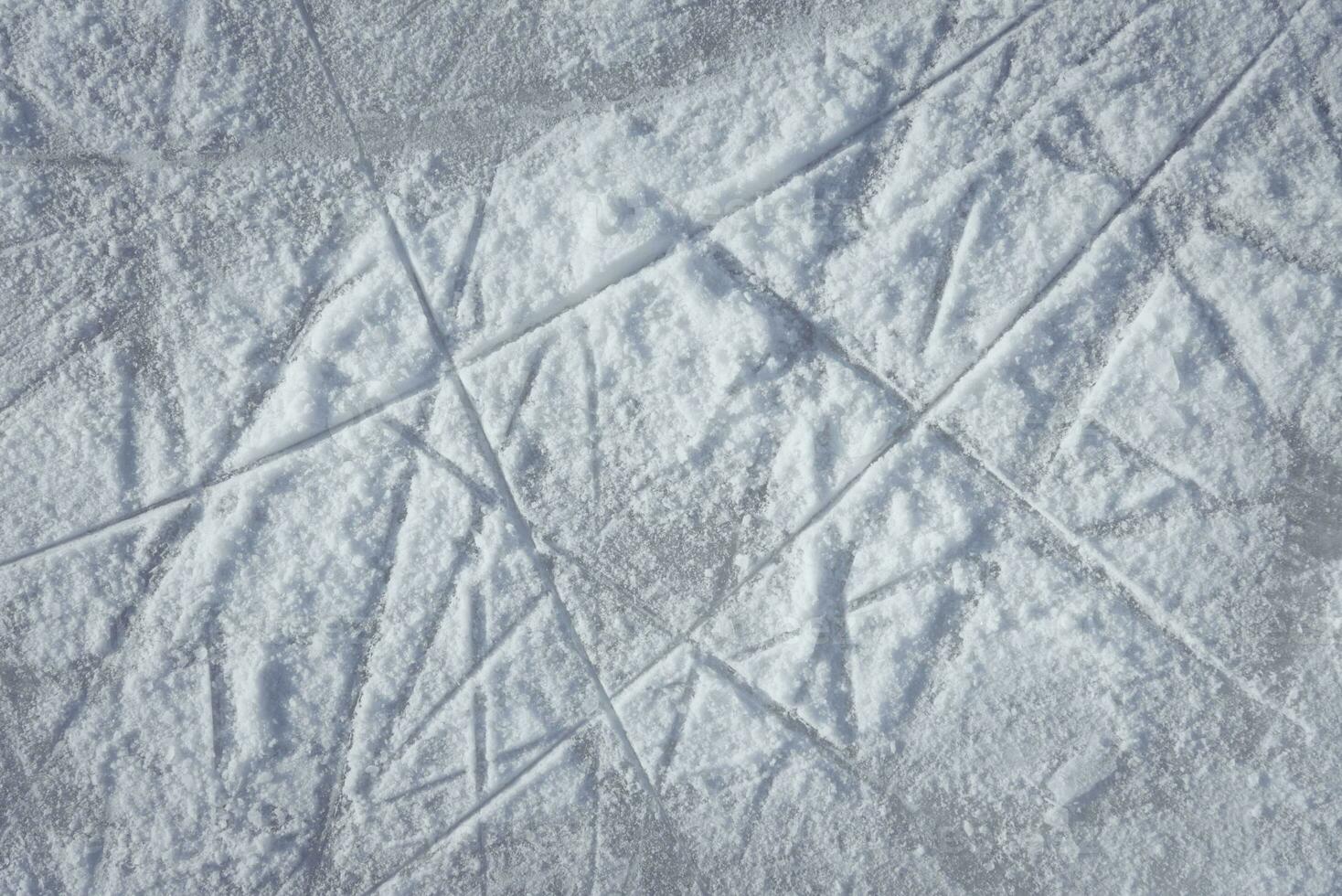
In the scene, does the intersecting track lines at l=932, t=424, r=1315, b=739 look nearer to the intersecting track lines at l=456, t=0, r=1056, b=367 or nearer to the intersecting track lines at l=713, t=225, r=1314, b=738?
the intersecting track lines at l=713, t=225, r=1314, b=738

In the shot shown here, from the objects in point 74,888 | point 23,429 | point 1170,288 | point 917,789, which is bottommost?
point 917,789

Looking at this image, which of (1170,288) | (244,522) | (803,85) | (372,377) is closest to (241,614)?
(244,522)

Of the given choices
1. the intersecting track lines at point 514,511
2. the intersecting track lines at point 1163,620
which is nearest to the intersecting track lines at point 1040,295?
the intersecting track lines at point 1163,620

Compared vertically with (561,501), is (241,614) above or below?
above

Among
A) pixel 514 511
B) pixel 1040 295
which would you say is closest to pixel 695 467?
pixel 514 511

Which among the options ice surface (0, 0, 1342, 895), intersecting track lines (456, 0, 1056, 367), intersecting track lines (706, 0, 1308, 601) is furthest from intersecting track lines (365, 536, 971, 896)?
intersecting track lines (456, 0, 1056, 367)

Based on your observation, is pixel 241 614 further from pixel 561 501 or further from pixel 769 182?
pixel 769 182

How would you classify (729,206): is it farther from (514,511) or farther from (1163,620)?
(1163,620)

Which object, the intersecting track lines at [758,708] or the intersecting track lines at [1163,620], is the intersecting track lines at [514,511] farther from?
the intersecting track lines at [1163,620]
